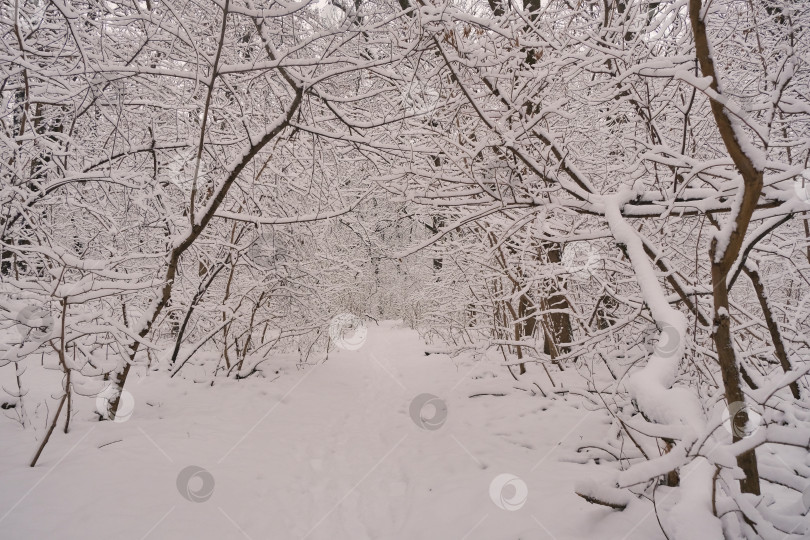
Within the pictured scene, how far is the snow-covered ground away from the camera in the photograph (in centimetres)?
283

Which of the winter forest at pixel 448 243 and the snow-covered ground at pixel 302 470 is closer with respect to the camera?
the winter forest at pixel 448 243

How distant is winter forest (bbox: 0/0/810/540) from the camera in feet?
6.67

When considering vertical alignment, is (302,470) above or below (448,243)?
below

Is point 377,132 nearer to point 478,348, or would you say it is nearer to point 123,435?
point 478,348

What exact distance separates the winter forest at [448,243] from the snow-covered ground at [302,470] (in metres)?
0.03

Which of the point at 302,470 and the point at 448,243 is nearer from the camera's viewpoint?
the point at 302,470

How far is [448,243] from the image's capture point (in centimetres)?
666

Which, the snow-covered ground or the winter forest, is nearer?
the winter forest

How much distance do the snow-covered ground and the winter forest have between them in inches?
1.1

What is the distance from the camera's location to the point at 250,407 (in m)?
5.92

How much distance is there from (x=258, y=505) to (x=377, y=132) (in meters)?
3.76

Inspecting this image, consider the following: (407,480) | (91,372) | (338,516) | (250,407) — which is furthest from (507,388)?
(91,372)

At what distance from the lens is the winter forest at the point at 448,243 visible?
2033 mm

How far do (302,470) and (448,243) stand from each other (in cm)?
381
